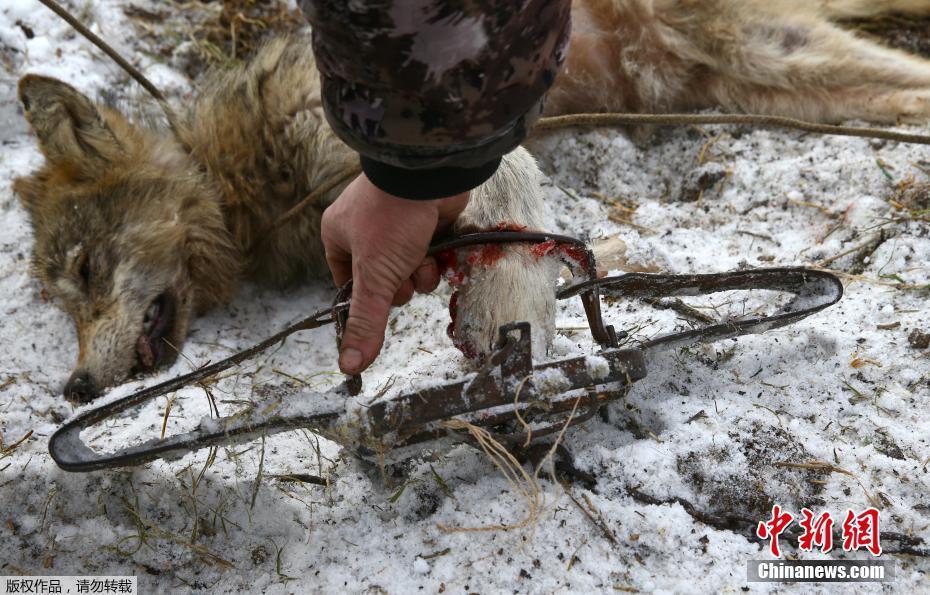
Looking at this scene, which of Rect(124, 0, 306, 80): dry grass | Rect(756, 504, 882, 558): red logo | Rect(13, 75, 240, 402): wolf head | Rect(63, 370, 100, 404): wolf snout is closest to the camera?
Rect(756, 504, 882, 558): red logo

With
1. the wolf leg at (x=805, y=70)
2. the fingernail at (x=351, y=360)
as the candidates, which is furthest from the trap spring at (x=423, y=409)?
the wolf leg at (x=805, y=70)

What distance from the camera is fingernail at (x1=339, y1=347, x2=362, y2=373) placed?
1795mm

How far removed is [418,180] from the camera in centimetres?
158

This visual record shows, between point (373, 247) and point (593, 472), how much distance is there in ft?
2.81

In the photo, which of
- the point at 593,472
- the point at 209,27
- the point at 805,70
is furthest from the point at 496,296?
→ the point at 209,27

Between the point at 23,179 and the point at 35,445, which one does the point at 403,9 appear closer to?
the point at 35,445

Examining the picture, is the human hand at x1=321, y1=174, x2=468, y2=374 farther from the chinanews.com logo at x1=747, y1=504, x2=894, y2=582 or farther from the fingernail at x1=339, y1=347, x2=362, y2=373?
the chinanews.com logo at x1=747, y1=504, x2=894, y2=582

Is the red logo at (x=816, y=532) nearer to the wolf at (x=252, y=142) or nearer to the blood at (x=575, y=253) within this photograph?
the blood at (x=575, y=253)

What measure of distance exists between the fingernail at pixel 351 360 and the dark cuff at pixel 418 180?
45cm

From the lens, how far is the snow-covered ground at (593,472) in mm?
1728

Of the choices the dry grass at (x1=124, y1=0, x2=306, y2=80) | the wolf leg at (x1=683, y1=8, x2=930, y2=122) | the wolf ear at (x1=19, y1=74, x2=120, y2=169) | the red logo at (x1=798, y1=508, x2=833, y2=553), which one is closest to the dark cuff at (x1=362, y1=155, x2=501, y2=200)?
the red logo at (x1=798, y1=508, x2=833, y2=553)

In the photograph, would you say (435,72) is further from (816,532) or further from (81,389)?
(81,389)

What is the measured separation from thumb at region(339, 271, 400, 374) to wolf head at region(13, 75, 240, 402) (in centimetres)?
163

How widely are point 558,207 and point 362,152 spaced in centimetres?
203
